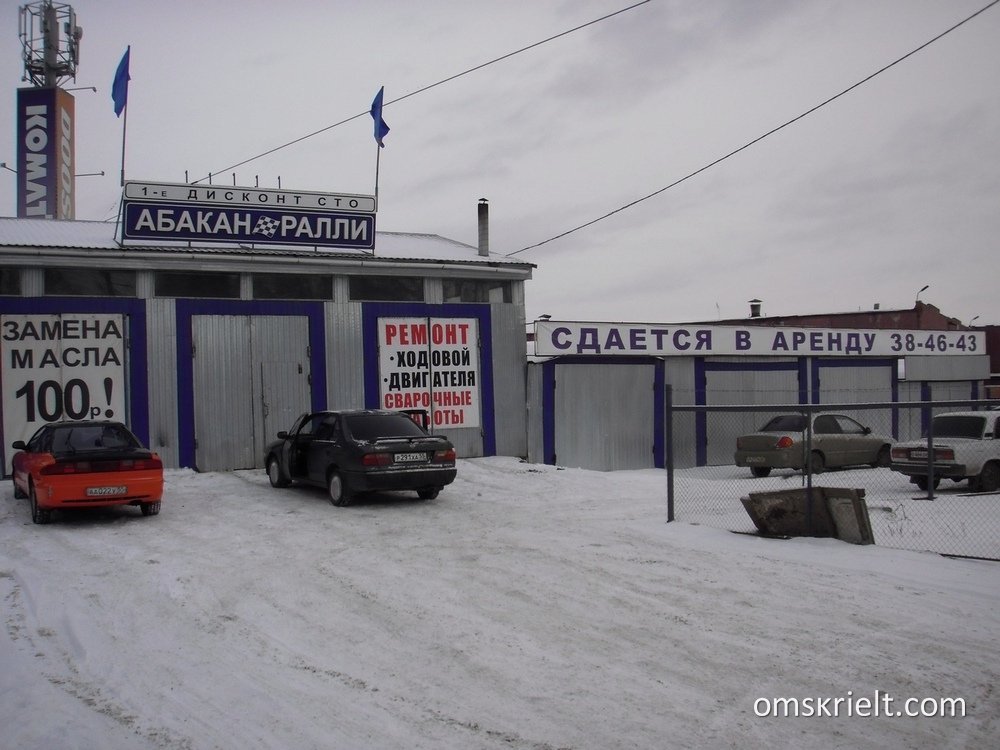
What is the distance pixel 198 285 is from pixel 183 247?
809 millimetres

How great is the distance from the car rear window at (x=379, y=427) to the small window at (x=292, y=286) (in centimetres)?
539

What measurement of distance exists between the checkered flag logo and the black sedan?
5.55 m

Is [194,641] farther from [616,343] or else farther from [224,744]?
[616,343]

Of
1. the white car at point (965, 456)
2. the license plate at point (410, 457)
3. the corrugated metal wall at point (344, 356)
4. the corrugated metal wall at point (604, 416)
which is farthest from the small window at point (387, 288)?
the white car at point (965, 456)

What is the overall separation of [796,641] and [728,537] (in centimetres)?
401

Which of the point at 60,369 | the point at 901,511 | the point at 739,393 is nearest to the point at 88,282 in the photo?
the point at 60,369

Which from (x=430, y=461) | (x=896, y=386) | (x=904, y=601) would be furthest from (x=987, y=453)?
(x=896, y=386)

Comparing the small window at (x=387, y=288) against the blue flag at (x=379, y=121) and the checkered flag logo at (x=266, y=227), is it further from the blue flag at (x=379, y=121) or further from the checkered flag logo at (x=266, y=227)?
the blue flag at (x=379, y=121)

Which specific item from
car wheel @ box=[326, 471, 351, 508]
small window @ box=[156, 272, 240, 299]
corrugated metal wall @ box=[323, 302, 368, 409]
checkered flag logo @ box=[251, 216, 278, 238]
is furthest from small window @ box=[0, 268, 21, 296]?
car wheel @ box=[326, 471, 351, 508]

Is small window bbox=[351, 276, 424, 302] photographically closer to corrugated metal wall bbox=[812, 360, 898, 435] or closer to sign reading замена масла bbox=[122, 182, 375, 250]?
sign reading замена масла bbox=[122, 182, 375, 250]

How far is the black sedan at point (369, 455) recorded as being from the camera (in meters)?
12.4

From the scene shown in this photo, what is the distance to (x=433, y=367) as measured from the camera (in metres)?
18.8

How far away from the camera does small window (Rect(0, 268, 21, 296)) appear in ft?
51.1

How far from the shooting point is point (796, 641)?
6.42m
